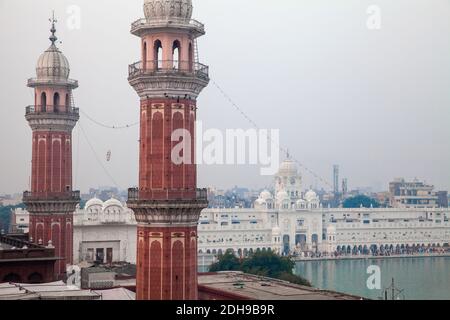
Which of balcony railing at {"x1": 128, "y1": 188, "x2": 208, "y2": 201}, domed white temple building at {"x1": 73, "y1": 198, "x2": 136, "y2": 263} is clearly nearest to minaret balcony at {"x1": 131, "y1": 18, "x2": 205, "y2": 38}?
balcony railing at {"x1": 128, "y1": 188, "x2": 208, "y2": 201}

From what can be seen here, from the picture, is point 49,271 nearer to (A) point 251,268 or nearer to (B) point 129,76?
(B) point 129,76

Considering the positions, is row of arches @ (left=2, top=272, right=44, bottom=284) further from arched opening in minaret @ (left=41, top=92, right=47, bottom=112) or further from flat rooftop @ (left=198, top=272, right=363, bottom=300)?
arched opening in minaret @ (left=41, top=92, right=47, bottom=112)

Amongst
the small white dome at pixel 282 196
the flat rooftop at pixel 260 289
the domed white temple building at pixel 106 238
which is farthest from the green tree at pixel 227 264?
the small white dome at pixel 282 196

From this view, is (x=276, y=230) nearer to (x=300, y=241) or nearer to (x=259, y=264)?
(x=300, y=241)

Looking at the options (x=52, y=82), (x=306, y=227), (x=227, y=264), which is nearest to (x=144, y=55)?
(x=52, y=82)

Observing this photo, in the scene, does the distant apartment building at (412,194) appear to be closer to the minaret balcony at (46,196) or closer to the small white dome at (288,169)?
the small white dome at (288,169)
